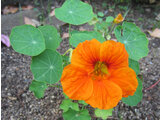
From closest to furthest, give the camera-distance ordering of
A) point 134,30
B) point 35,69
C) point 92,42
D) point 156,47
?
point 92,42 < point 35,69 < point 134,30 < point 156,47

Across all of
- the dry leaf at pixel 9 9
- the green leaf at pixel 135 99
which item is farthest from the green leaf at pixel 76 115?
the dry leaf at pixel 9 9

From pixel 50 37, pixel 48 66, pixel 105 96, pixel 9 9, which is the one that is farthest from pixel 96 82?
pixel 9 9

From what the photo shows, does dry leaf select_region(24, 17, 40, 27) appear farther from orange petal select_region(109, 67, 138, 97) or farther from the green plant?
orange petal select_region(109, 67, 138, 97)

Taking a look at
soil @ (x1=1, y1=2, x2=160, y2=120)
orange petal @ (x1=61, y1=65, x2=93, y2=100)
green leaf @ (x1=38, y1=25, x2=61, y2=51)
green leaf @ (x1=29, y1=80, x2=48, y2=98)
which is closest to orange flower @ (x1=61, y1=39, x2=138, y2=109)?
orange petal @ (x1=61, y1=65, x2=93, y2=100)

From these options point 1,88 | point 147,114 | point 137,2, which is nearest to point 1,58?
point 1,88

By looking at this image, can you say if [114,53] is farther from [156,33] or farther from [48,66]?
[156,33]

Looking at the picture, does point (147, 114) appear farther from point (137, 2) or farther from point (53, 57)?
point (137, 2)
